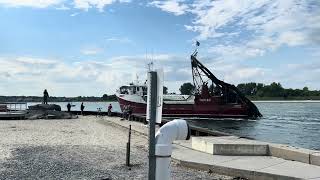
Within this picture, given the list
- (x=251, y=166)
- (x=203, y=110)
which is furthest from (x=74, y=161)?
(x=203, y=110)

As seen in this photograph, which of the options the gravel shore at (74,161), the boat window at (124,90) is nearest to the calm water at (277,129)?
the boat window at (124,90)

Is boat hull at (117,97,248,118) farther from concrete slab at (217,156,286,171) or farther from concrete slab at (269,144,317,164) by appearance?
concrete slab at (217,156,286,171)

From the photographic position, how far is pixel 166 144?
561 centimetres

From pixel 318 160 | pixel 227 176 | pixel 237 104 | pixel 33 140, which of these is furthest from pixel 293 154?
pixel 237 104

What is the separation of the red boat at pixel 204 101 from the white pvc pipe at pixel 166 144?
6163 cm

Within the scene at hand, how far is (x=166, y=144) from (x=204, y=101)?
65.4 meters

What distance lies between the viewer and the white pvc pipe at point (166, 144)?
5535mm

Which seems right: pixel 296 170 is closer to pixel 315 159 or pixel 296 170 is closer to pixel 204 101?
pixel 315 159

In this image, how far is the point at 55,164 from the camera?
14.1 meters

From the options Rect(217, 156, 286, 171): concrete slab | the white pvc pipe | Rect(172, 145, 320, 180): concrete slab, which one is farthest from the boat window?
the white pvc pipe

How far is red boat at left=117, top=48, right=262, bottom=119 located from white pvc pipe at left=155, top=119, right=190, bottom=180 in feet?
202

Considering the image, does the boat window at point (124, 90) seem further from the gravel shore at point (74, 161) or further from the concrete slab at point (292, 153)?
the concrete slab at point (292, 153)

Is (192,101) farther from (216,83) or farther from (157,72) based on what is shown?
(157,72)

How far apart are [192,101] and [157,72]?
6740 cm
